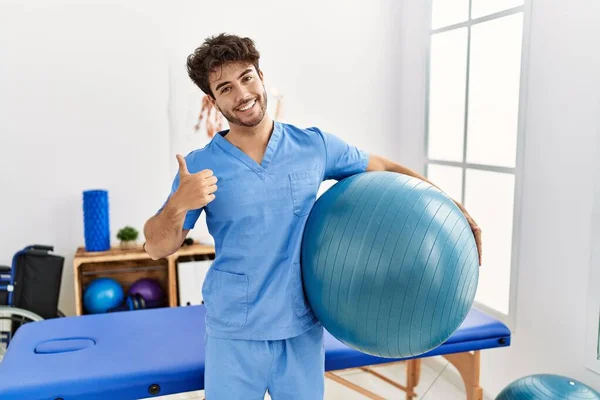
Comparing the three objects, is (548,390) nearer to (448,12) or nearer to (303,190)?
(303,190)

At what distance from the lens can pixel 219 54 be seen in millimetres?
1698

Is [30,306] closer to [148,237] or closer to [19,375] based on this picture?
[19,375]

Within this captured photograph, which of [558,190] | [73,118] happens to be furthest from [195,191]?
[73,118]

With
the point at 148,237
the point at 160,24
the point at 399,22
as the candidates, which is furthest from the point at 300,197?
the point at 399,22

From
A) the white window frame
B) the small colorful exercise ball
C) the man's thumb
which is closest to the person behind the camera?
the man's thumb

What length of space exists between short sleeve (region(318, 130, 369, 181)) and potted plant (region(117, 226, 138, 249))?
178 cm

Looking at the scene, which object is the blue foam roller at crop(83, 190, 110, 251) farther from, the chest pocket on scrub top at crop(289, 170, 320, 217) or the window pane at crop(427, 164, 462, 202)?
the window pane at crop(427, 164, 462, 202)

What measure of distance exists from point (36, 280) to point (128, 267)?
516 mm

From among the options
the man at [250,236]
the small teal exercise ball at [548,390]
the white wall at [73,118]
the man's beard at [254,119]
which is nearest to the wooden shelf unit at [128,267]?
the white wall at [73,118]

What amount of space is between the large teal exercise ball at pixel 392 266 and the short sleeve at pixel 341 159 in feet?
0.72

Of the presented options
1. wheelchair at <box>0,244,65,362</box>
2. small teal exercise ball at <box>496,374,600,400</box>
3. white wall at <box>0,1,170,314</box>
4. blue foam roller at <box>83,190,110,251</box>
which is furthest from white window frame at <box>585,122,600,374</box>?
wheelchair at <box>0,244,65,362</box>

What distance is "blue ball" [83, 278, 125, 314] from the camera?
3174mm

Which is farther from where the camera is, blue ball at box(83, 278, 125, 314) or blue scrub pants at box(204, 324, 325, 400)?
blue ball at box(83, 278, 125, 314)

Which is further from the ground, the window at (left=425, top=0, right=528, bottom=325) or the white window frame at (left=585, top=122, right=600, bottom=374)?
Answer: the window at (left=425, top=0, right=528, bottom=325)
